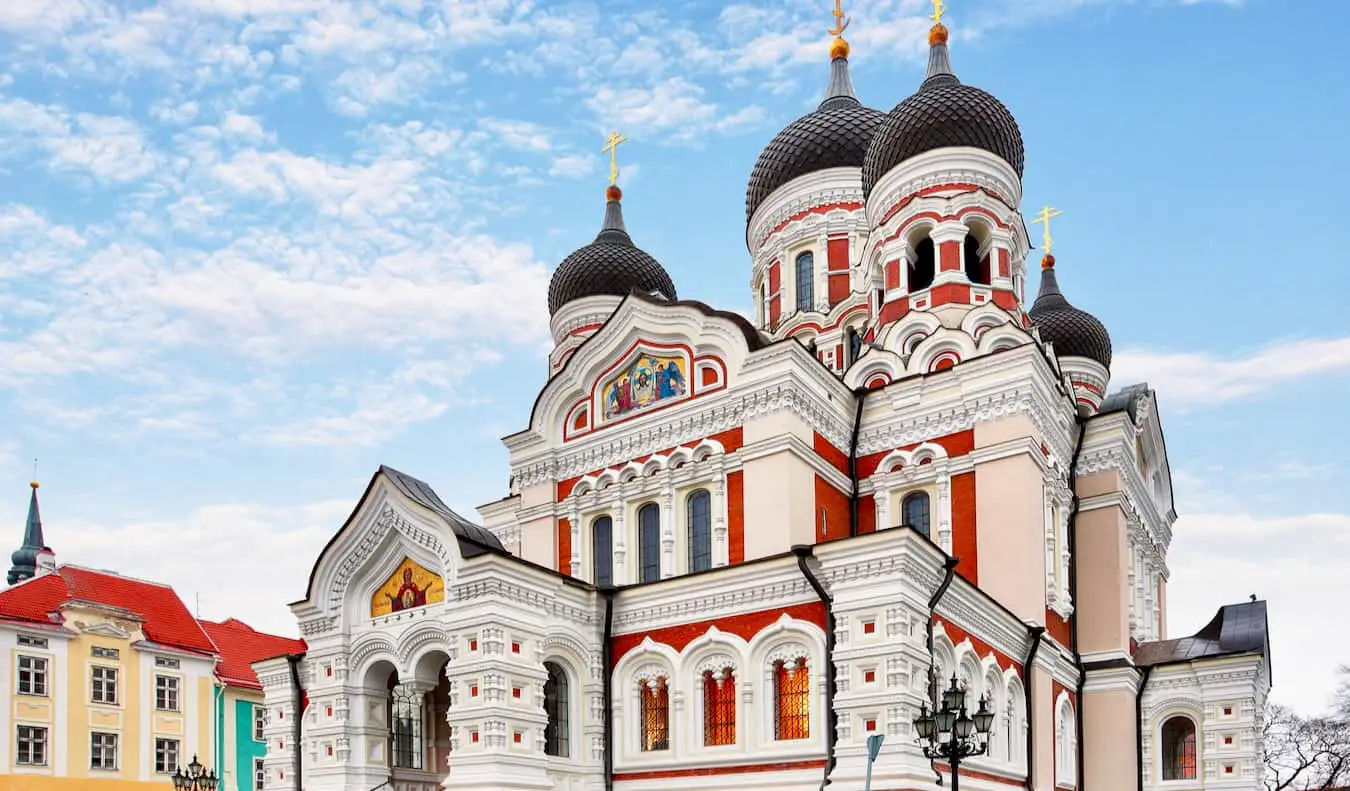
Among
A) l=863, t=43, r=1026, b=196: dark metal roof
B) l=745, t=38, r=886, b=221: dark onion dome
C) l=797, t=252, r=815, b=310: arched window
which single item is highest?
l=745, t=38, r=886, b=221: dark onion dome

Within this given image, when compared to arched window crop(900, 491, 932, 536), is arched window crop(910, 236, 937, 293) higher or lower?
higher

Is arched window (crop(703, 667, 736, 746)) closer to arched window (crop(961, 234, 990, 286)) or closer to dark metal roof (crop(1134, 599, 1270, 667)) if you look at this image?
dark metal roof (crop(1134, 599, 1270, 667))

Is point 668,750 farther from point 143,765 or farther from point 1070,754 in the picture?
point 143,765

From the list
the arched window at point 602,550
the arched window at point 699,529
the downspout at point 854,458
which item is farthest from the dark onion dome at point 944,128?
the arched window at point 602,550

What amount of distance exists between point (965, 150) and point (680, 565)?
9.24m

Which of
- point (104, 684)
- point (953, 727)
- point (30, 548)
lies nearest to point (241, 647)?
point (104, 684)

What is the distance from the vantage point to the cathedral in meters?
14.8

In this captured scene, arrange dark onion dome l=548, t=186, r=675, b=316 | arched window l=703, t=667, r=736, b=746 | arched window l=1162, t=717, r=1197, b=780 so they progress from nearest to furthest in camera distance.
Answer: arched window l=703, t=667, r=736, b=746 < arched window l=1162, t=717, r=1197, b=780 < dark onion dome l=548, t=186, r=675, b=316

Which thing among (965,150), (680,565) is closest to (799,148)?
(965,150)

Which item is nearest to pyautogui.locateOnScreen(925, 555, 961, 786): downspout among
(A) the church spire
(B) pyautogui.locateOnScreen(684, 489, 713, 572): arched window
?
(B) pyautogui.locateOnScreen(684, 489, 713, 572): arched window

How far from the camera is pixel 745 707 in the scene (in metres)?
15.2

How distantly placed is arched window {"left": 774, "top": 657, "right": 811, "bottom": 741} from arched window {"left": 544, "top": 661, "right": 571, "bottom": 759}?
3.02m

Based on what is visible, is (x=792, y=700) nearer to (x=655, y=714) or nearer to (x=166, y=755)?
(x=655, y=714)

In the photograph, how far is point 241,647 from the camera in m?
35.9
